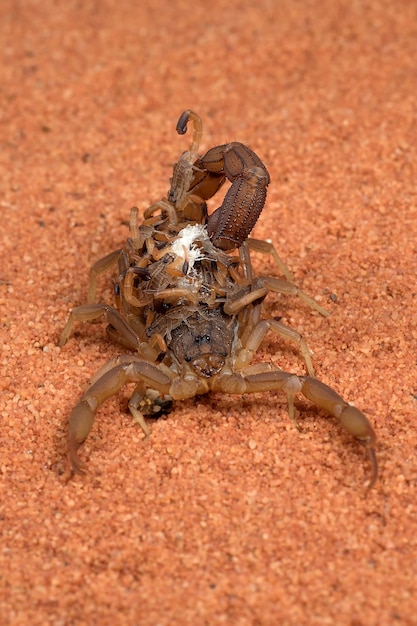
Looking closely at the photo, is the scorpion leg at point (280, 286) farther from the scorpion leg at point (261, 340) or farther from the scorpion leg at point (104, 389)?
the scorpion leg at point (104, 389)

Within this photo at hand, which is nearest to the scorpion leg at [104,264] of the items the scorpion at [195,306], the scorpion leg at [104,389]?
the scorpion at [195,306]

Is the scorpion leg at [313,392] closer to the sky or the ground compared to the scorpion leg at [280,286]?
closer to the ground

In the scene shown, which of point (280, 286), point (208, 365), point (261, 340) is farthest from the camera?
point (280, 286)

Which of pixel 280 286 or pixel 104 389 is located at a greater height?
pixel 280 286

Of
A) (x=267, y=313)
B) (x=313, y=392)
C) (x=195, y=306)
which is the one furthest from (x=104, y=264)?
(x=313, y=392)

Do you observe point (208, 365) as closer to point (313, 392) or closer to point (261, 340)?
point (261, 340)

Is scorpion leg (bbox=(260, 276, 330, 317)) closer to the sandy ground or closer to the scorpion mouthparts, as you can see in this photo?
the sandy ground
